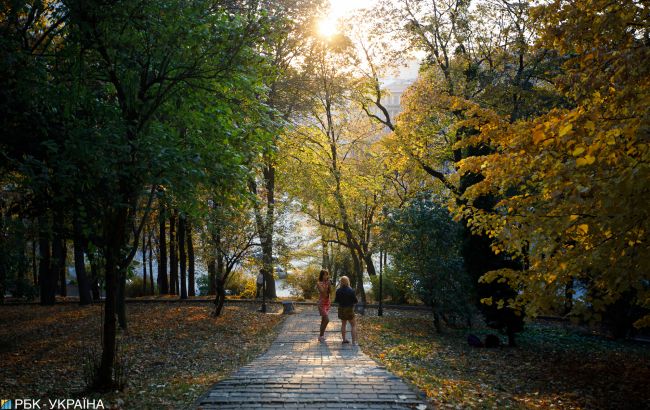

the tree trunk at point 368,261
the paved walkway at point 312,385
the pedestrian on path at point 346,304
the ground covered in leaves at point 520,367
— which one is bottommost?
the ground covered in leaves at point 520,367

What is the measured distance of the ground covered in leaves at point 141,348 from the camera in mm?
7902

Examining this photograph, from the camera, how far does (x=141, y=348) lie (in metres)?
12.9

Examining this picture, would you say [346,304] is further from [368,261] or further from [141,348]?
[368,261]

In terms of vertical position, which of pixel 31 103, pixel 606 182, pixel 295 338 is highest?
pixel 31 103

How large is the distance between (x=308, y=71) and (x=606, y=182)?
790 inches

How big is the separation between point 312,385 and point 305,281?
21887 mm

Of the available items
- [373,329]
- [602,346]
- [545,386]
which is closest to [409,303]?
[373,329]

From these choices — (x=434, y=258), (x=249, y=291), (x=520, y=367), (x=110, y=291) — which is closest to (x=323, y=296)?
Result: (x=434, y=258)

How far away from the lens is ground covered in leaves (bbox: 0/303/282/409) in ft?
25.9

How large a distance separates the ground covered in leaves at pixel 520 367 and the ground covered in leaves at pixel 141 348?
338cm

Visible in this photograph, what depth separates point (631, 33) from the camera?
24.1 feet

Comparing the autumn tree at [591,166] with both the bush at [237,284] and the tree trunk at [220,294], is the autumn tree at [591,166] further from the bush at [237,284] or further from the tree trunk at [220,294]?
the bush at [237,284]

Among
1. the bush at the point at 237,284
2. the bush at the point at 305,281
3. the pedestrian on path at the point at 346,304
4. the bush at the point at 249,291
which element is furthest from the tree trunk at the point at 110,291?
the bush at the point at 237,284

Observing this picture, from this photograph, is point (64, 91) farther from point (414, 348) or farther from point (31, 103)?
point (414, 348)
